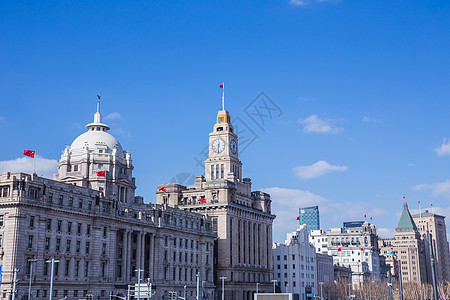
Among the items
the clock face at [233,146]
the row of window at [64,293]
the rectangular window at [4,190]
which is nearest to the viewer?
the row of window at [64,293]

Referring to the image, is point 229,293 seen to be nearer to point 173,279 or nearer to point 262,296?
point 173,279

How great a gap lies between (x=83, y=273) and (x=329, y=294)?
111442mm

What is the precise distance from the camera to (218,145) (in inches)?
6639

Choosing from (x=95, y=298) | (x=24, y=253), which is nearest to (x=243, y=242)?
(x=95, y=298)

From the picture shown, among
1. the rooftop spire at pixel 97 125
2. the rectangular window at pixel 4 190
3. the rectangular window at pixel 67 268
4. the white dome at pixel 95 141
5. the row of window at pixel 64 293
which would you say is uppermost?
the rooftop spire at pixel 97 125

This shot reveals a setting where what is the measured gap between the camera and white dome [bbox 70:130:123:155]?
5241 inches

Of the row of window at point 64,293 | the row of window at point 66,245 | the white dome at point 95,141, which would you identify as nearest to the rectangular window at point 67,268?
the row of window at point 66,245

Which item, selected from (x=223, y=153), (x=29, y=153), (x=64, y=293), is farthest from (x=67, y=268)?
(x=223, y=153)

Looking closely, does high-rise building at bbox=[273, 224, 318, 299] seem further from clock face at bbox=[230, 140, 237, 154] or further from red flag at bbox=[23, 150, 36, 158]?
red flag at bbox=[23, 150, 36, 158]

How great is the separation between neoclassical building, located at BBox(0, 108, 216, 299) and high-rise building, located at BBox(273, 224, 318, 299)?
44.2 m

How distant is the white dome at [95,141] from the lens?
13312 cm

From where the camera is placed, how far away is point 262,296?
260 ft

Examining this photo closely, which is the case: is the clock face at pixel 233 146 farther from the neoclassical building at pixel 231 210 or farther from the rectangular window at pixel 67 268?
the rectangular window at pixel 67 268

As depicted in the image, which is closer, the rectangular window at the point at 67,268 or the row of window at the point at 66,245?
the row of window at the point at 66,245
